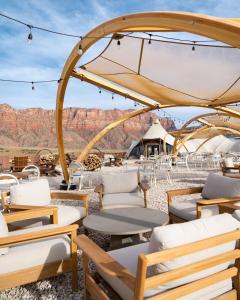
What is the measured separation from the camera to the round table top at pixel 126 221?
2857 mm

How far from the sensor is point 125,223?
122 inches

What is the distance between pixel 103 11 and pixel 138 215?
447cm

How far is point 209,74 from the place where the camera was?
6.37m

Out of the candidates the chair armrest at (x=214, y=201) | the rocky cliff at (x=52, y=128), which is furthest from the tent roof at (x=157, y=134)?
the rocky cliff at (x=52, y=128)

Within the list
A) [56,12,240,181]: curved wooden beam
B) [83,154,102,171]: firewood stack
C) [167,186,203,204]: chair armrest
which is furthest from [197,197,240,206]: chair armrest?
[83,154,102,171]: firewood stack

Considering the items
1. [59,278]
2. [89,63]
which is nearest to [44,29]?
[89,63]

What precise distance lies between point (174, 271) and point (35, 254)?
1.39 meters

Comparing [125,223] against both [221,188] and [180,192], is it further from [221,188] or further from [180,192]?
[221,188]

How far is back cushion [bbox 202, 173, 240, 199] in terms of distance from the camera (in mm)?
3750

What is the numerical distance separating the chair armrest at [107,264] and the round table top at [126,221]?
799 mm

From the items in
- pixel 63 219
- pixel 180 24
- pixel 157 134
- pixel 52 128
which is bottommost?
pixel 63 219

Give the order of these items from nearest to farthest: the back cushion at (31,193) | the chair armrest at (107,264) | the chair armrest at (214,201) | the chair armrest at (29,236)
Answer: the chair armrest at (107,264)
the chair armrest at (29,236)
the chair armrest at (214,201)
the back cushion at (31,193)

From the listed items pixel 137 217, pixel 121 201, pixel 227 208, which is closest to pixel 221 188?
pixel 227 208

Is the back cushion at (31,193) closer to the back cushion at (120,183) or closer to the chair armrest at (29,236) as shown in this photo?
the back cushion at (120,183)
